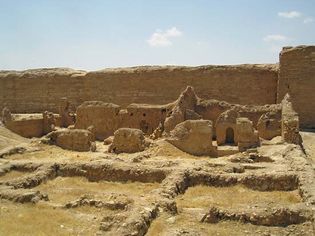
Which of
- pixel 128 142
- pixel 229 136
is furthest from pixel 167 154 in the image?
pixel 229 136

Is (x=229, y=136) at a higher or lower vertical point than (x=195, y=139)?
lower

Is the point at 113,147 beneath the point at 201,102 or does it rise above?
beneath

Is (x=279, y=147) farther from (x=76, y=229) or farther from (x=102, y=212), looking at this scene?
(x=76, y=229)

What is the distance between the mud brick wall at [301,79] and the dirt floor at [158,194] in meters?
7.90

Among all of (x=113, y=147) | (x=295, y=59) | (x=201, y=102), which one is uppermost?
(x=295, y=59)

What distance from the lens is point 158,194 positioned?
37.6ft

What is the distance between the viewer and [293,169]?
13586mm

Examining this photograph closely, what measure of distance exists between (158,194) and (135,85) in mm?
21040

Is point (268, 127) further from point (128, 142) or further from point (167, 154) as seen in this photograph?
point (128, 142)

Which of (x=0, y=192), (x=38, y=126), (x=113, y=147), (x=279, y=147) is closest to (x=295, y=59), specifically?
(x=279, y=147)

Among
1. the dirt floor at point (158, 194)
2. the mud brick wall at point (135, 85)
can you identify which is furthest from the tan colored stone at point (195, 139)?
the mud brick wall at point (135, 85)

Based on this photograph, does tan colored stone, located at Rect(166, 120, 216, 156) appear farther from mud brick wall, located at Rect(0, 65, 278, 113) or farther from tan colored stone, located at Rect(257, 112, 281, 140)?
mud brick wall, located at Rect(0, 65, 278, 113)

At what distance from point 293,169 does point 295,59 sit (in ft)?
45.9

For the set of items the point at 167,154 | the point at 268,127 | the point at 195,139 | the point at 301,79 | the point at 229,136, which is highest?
the point at 301,79
